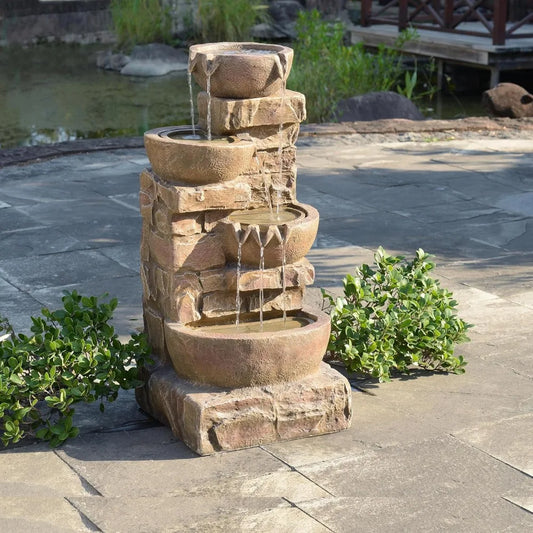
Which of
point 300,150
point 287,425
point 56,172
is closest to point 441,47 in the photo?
point 300,150

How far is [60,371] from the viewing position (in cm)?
422

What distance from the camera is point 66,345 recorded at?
13.8 ft

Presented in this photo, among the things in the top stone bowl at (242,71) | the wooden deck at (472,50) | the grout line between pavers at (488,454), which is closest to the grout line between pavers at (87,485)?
the grout line between pavers at (488,454)

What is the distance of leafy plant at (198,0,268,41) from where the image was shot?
59.1 feet

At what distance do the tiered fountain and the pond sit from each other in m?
8.46

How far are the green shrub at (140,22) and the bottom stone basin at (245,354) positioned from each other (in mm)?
14681

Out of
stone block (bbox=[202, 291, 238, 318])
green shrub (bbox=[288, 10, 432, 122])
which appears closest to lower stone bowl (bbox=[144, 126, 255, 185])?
stone block (bbox=[202, 291, 238, 318])

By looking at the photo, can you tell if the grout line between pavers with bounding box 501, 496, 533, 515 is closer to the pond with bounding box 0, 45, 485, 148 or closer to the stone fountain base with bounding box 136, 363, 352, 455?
the stone fountain base with bounding box 136, 363, 352, 455

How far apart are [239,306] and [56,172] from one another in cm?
509

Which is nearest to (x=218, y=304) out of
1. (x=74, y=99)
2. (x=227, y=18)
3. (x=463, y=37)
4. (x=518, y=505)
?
(x=518, y=505)

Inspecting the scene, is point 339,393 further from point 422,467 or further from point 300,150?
point 300,150

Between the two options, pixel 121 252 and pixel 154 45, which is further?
pixel 154 45

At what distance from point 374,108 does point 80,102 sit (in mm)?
5237

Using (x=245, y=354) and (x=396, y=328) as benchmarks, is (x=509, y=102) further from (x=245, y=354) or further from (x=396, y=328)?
(x=245, y=354)
